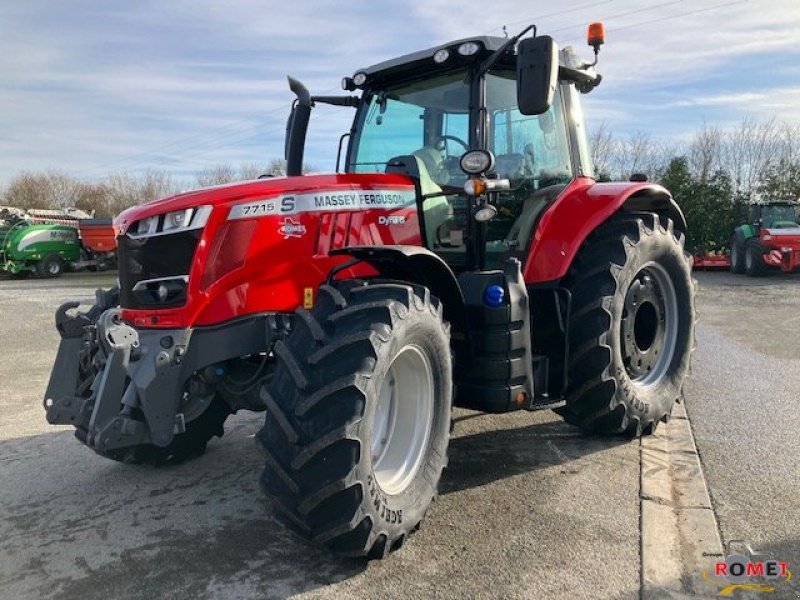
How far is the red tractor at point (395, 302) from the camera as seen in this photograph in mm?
2699

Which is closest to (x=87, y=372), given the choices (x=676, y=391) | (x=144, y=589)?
(x=144, y=589)

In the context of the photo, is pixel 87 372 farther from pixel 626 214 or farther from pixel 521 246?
pixel 626 214

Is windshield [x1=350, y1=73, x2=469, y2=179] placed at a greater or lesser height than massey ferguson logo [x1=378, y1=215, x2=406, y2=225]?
greater

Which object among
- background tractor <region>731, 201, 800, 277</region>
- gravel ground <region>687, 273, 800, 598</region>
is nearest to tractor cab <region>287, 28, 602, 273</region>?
gravel ground <region>687, 273, 800, 598</region>

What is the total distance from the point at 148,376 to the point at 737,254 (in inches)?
747

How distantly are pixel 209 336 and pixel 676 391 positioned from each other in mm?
3174

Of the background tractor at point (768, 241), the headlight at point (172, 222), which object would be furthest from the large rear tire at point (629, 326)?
Answer: the background tractor at point (768, 241)

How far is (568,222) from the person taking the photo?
13.4 feet

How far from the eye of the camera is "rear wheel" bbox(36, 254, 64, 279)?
23.4 m

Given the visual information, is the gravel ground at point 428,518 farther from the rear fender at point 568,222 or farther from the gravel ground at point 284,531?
the rear fender at point 568,222

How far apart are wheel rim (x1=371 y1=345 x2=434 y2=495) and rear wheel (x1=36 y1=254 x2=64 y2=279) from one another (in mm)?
23442

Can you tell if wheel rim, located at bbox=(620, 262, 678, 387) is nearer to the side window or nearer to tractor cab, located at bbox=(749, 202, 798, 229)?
the side window

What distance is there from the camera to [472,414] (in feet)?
16.3

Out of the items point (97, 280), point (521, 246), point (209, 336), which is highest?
point (521, 246)
